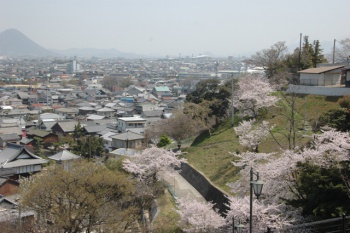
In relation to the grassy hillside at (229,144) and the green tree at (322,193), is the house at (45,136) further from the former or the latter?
the green tree at (322,193)

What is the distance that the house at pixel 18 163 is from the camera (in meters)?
20.8

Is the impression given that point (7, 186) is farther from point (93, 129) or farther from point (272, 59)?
point (272, 59)

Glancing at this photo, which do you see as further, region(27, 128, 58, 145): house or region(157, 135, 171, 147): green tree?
region(27, 128, 58, 145): house

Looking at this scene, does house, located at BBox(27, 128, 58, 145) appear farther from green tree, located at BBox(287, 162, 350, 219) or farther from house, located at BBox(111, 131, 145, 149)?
green tree, located at BBox(287, 162, 350, 219)

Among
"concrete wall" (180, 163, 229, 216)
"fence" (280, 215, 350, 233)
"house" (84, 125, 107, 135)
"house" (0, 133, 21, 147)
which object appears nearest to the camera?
"fence" (280, 215, 350, 233)

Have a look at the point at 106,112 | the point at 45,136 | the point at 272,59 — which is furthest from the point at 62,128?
the point at 272,59

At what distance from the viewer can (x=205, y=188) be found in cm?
1519

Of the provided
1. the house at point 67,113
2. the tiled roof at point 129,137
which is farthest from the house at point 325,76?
the house at point 67,113

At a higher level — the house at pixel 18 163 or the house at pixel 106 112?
the house at pixel 18 163

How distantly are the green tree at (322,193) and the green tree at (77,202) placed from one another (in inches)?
190

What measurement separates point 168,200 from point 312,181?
7725 millimetres

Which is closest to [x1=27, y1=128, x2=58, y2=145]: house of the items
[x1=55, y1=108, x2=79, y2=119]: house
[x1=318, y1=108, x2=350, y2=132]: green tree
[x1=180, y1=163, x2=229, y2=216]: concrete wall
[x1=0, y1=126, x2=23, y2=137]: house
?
[x1=0, y1=126, x2=23, y2=137]: house

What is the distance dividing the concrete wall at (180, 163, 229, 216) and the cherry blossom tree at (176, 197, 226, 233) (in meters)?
1.33

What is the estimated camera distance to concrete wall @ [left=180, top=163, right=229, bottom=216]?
12984 millimetres
